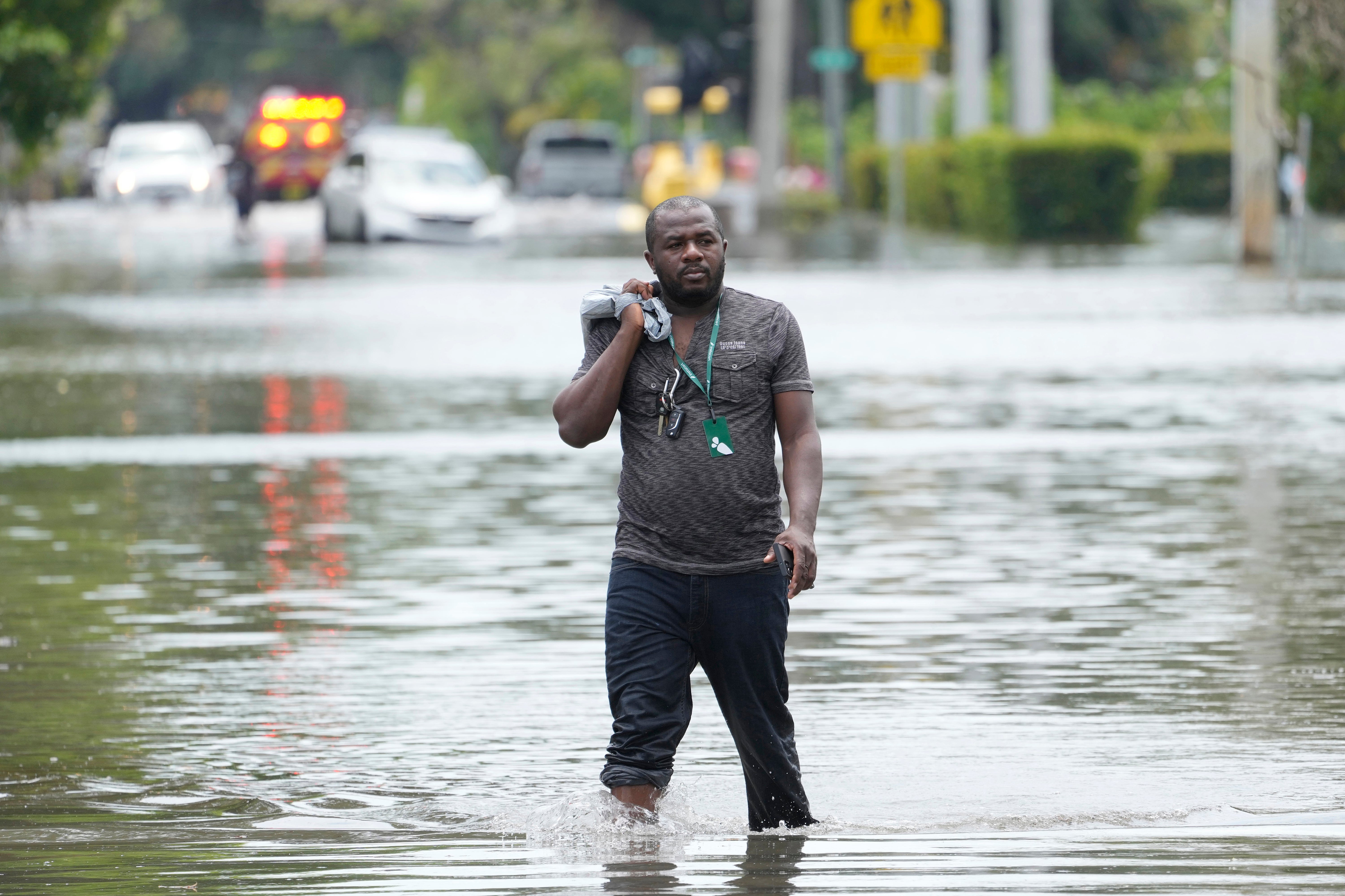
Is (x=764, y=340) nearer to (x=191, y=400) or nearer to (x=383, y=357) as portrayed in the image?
(x=191, y=400)

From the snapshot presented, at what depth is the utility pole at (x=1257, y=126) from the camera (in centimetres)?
2867

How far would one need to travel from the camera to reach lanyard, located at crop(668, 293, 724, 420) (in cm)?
575

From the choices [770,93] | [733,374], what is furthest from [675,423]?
[770,93]

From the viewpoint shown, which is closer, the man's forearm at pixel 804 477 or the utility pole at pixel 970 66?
the man's forearm at pixel 804 477

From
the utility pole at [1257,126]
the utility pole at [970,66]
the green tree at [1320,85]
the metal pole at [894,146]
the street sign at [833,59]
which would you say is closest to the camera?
the green tree at [1320,85]

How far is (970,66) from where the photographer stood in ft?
136

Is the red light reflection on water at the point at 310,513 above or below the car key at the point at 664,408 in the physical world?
below

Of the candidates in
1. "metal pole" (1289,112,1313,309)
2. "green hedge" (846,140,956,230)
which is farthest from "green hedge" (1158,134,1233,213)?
"metal pole" (1289,112,1313,309)

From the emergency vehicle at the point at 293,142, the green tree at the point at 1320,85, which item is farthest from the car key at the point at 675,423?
the emergency vehicle at the point at 293,142

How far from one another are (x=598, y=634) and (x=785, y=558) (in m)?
3.28

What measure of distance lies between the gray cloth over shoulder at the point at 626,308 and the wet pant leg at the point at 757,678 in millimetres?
534

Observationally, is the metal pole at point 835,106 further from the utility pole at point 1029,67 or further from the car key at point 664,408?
the car key at point 664,408

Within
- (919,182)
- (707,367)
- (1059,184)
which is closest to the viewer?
(707,367)

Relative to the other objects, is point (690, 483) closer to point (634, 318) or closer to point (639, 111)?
point (634, 318)
